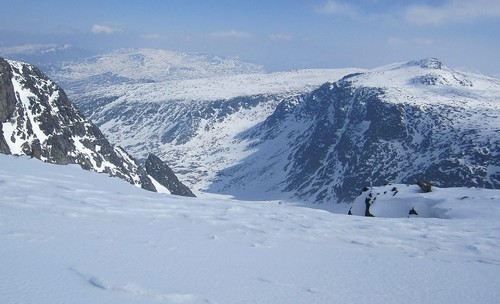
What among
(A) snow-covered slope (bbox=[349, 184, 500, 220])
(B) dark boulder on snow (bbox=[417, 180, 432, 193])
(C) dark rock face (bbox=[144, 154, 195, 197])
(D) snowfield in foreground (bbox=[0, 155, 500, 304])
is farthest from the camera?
(C) dark rock face (bbox=[144, 154, 195, 197])

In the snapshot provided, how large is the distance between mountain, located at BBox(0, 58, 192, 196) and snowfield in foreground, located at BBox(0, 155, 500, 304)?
93913 millimetres

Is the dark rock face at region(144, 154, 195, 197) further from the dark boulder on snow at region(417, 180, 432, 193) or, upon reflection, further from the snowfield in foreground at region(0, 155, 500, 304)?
the snowfield in foreground at region(0, 155, 500, 304)

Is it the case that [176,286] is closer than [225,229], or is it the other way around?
[176,286]

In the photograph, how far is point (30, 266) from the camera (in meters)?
8.60

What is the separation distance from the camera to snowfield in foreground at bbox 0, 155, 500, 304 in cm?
838

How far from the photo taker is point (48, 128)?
5027 inches

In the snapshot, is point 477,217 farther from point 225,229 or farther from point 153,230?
point 153,230

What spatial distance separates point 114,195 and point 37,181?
346 centimetres

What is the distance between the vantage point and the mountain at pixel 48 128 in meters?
114

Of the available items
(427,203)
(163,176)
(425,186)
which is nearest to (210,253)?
(427,203)

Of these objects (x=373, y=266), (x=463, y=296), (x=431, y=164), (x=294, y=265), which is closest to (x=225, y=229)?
(x=294, y=265)

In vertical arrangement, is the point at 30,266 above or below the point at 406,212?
above

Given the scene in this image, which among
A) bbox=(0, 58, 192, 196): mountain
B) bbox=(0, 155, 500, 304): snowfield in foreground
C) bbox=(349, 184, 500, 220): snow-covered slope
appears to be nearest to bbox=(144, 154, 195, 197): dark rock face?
bbox=(0, 58, 192, 196): mountain

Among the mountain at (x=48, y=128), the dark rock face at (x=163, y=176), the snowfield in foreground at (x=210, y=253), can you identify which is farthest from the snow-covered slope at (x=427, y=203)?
the dark rock face at (x=163, y=176)
